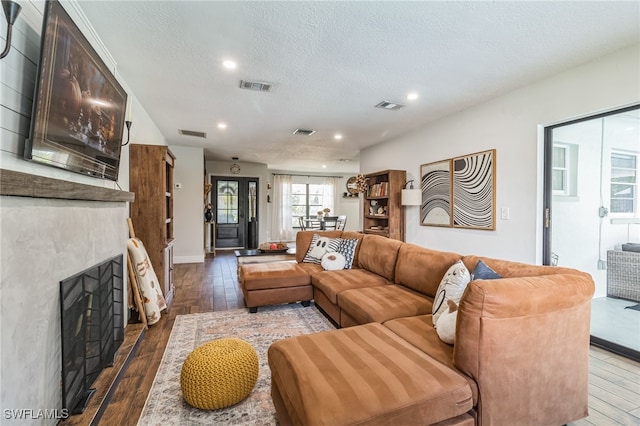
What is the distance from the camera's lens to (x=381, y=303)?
2.26 metres

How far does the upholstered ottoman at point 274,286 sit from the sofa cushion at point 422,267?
111cm

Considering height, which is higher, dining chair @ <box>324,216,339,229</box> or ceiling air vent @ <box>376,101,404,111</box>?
ceiling air vent @ <box>376,101,404,111</box>

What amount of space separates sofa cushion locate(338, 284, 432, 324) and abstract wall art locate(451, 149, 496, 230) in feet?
5.29

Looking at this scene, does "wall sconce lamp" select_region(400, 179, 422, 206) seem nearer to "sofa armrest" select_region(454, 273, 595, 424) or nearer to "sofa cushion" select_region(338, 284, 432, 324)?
"sofa cushion" select_region(338, 284, 432, 324)

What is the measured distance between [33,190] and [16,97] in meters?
0.43

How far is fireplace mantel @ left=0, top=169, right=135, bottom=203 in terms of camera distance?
105cm

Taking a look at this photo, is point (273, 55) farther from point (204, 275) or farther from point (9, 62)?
point (204, 275)

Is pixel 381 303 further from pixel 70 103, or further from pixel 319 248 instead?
pixel 70 103

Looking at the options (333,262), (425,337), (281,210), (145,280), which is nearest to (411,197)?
(333,262)

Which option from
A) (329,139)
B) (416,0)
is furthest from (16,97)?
(329,139)

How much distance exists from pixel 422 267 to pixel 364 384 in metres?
1.50

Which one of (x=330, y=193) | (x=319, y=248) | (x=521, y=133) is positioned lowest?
(x=319, y=248)

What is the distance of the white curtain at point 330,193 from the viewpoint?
405 inches

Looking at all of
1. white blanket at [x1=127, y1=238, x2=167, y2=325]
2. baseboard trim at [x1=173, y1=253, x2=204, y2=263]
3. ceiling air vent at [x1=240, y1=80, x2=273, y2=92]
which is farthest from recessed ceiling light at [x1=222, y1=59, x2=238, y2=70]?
baseboard trim at [x1=173, y1=253, x2=204, y2=263]
